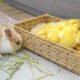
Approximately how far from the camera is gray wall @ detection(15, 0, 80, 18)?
149 cm

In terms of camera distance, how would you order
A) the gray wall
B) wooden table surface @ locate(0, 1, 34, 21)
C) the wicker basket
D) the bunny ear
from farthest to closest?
wooden table surface @ locate(0, 1, 34, 21) < the gray wall < the bunny ear < the wicker basket

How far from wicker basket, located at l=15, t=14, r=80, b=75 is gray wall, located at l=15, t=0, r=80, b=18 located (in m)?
0.20

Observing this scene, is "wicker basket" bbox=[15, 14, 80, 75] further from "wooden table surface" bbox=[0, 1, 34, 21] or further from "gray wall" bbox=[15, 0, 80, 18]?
"wooden table surface" bbox=[0, 1, 34, 21]

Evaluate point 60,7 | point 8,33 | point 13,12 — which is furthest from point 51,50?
point 13,12

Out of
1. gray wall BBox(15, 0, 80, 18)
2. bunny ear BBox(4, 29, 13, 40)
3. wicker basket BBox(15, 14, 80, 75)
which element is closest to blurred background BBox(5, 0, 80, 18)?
gray wall BBox(15, 0, 80, 18)

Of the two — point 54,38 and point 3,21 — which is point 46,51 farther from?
point 3,21

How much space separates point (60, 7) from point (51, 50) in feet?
1.87

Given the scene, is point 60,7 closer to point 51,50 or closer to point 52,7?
point 52,7

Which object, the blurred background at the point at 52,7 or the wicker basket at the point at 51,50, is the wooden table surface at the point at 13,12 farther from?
the wicker basket at the point at 51,50

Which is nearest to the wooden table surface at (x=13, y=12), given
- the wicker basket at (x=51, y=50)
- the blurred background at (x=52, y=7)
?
the blurred background at (x=52, y=7)

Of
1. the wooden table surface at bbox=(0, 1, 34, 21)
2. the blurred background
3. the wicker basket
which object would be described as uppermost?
the blurred background

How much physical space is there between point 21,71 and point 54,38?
216 millimetres

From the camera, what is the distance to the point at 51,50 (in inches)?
43.8

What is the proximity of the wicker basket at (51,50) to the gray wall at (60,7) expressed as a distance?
0.20m
